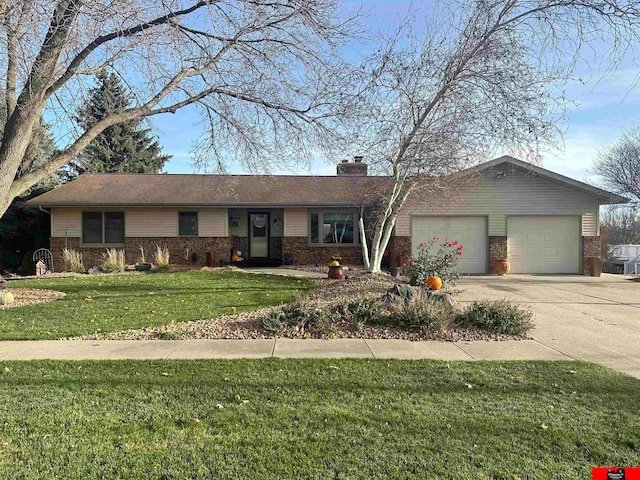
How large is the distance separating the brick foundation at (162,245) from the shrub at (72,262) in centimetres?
70

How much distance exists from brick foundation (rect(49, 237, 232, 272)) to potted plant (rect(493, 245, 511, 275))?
37.0 feet

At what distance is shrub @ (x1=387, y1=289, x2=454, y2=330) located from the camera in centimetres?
706

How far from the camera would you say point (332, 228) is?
18.8 meters

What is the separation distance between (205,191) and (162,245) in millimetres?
2981

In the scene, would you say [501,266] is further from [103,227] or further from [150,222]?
[103,227]

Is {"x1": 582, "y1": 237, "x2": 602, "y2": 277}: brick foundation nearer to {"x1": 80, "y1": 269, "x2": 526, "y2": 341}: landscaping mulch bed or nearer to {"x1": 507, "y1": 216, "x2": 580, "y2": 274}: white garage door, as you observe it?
{"x1": 507, "y1": 216, "x2": 580, "y2": 274}: white garage door

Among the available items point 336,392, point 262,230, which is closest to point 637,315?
point 336,392

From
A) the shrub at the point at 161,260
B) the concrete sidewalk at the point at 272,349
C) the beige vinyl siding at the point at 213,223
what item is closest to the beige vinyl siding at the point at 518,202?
the beige vinyl siding at the point at 213,223

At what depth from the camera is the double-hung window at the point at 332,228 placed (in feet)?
61.3

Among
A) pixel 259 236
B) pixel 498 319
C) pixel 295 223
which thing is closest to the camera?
pixel 498 319

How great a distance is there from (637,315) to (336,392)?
8.04 m

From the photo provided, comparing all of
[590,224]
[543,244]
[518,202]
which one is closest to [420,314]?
[518,202]

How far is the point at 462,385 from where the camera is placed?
4590 mm

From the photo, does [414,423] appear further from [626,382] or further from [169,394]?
[626,382]
